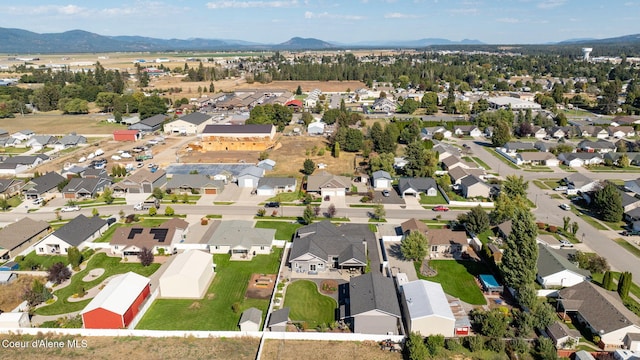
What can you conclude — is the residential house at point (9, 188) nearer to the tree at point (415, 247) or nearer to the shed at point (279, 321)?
the shed at point (279, 321)

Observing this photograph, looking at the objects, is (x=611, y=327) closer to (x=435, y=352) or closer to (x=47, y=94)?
(x=435, y=352)

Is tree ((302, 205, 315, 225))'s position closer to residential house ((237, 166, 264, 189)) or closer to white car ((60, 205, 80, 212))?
residential house ((237, 166, 264, 189))

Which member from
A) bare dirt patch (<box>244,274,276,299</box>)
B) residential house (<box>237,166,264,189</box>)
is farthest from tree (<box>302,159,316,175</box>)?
bare dirt patch (<box>244,274,276,299</box>)

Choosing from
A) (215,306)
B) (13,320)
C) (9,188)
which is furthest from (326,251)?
(9,188)

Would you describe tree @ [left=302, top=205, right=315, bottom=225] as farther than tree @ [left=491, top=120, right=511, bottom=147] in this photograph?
No

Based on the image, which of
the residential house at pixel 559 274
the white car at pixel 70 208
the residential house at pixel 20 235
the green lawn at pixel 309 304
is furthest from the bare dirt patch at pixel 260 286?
the white car at pixel 70 208

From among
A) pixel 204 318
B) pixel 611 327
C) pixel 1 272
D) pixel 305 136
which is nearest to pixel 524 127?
pixel 305 136
